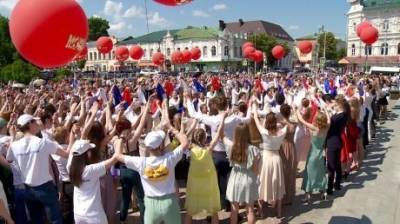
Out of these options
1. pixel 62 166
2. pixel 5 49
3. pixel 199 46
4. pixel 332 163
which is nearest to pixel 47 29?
pixel 62 166

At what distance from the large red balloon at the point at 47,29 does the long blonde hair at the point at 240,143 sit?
2.59 meters

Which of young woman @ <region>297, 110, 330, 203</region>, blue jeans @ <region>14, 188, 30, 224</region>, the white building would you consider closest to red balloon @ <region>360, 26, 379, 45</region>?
young woman @ <region>297, 110, 330, 203</region>

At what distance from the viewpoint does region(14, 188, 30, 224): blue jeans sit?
4.52 meters

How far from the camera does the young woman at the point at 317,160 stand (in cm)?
649

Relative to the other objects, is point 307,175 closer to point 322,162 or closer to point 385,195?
point 322,162

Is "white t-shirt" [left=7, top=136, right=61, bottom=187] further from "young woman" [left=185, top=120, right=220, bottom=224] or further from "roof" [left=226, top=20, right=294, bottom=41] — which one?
"roof" [left=226, top=20, right=294, bottom=41]

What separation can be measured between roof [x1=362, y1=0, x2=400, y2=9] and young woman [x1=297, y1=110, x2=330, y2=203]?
86.4 metres

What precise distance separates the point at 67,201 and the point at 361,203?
14.9ft

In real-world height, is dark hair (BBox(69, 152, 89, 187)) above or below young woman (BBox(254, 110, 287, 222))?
above

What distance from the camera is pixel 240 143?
16.7 feet

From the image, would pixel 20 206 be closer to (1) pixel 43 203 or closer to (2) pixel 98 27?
(1) pixel 43 203

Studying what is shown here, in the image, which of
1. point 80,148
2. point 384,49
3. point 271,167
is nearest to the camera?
point 80,148

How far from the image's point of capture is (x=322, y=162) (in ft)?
21.6

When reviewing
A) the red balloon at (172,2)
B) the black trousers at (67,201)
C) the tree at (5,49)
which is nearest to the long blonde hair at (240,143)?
the black trousers at (67,201)
